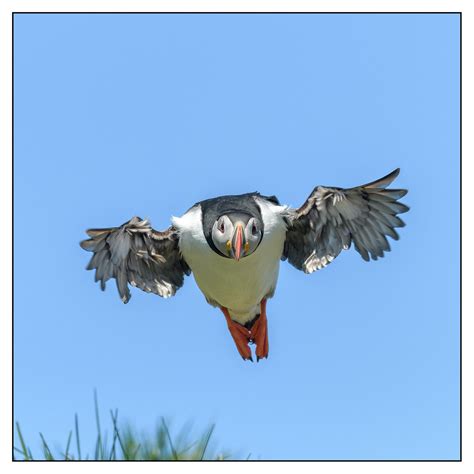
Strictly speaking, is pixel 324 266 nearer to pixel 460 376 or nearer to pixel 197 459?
pixel 460 376

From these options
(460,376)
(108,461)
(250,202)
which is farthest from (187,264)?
(108,461)

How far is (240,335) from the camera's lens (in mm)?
12273

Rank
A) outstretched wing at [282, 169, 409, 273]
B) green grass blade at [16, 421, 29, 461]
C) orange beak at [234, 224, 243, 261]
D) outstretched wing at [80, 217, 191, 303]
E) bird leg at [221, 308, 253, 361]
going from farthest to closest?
bird leg at [221, 308, 253, 361] < outstretched wing at [80, 217, 191, 303] < outstretched wing at [282, 169, 409, 273] < orange beak at [234, 224, 243, 261] < green grass blade at [16, 421, 29, 461]

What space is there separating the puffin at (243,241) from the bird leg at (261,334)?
1.47 ft

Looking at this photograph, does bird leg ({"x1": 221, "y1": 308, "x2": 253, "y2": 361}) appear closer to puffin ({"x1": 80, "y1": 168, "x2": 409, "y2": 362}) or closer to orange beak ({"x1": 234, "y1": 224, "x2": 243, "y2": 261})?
puffin ({"x1": 80, "y1": 168, "x2": 409, "y2": 362})

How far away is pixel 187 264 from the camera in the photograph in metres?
11.6

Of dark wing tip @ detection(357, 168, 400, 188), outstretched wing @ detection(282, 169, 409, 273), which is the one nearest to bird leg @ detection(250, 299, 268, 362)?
outstretched wing @ detection(282, 169, 409, 273)

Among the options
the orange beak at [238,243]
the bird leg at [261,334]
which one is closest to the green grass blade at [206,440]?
the orange beak at [238,243]

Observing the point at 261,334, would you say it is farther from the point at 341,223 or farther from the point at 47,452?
the point at 47,452

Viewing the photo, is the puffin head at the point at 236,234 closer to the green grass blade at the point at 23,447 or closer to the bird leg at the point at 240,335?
the bird leg at the point at 240,335

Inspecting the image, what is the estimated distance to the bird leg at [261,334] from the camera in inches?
480

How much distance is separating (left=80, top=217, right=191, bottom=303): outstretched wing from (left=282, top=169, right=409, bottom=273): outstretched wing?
1.52 meters

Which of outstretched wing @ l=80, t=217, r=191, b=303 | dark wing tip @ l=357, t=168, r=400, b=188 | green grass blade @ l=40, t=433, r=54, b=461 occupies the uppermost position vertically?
dark wing tip @ l=357, t=168, r=400, b=188

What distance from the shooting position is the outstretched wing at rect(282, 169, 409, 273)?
10727 mm
